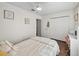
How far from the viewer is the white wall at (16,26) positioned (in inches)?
52.6

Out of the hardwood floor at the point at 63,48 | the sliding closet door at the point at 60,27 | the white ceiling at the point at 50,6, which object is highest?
the white ceiling at the point at 50,6

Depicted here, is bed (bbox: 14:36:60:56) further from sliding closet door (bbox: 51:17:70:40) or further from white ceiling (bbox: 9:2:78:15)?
white ceiling (bbox: 9:2:78:15)

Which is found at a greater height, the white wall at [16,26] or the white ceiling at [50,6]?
the white ceiling at [50,6]

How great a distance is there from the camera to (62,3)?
131 centimetres

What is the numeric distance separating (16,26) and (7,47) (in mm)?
338

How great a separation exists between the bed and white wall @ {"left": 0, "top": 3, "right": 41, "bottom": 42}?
0.10 m

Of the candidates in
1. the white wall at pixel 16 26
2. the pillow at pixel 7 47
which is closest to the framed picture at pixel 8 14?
the white wall at pixel 16 26

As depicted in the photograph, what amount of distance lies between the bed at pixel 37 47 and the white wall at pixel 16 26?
0.10 meters

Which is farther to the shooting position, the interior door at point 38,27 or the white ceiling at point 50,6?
the interior door at point 38,27

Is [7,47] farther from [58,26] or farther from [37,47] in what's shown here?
[58,26]

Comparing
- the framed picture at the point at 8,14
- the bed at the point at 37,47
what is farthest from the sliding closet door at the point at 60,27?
the framed picture at the point at 8,14

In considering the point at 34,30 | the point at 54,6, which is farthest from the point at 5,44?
the point at 54,6

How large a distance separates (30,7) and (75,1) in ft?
2.13

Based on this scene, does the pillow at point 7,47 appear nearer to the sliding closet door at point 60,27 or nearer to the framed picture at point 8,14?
the framed picture at point 8,14
